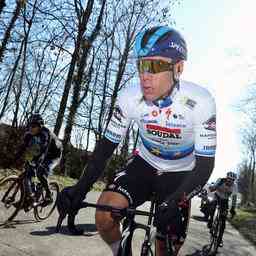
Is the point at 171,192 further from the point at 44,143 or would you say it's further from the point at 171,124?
the point at 44,143

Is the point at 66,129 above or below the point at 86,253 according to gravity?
above

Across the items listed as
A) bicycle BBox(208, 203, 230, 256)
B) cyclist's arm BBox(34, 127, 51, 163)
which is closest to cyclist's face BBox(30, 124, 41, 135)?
cyclist's arm BBox(34, 127, 51, 163)

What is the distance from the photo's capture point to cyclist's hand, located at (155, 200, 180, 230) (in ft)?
9.66

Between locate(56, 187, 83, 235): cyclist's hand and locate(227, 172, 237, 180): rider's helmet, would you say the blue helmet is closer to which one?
locate(56, 187, 83, 235): cyclist's hand

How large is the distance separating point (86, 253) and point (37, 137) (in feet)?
9.25

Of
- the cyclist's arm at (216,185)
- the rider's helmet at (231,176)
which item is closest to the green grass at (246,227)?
the cyclist's arm at (216,185)

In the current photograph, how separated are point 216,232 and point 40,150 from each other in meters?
4.38

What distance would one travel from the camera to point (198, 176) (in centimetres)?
339

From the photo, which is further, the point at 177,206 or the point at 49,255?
the point at 49,255

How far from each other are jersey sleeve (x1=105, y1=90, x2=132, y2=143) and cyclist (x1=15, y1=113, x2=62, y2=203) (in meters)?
4.76

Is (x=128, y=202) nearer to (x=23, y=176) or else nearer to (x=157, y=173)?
(x=157, y=173)

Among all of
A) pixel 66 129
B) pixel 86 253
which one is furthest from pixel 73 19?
pixel 86 253

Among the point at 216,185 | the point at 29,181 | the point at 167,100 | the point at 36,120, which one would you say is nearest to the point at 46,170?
the point at 29,181

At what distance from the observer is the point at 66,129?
80.4 feet
